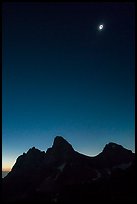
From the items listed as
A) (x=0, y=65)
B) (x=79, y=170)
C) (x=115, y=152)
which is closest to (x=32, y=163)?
(x=79, y=170)

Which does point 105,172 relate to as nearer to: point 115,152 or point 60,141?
point 115,152

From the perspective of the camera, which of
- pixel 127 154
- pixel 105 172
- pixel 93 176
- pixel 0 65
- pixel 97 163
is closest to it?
pixel 0 65

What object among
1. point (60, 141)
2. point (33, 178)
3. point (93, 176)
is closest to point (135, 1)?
point (93, 176)

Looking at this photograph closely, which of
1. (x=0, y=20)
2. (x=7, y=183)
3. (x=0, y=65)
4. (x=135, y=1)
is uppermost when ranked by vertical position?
(x=7, y=183)

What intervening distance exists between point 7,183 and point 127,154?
69.3 meters

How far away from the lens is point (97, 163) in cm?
13050

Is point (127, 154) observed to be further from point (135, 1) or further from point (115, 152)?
point (135, 1)

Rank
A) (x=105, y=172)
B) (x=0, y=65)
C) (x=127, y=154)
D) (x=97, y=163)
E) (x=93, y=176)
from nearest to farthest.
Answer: (x=0, y=65) → (x=93, y=176) → (x=105, y=172) → (x=97, y=163) → (x=127, y=154)

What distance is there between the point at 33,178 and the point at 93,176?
112ft

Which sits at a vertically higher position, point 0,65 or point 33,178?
point 33,178

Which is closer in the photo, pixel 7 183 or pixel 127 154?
pixel 7 183

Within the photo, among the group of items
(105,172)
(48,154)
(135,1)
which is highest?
(48,154)

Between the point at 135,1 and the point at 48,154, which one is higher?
the point at 48,154

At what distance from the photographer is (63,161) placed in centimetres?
13675
